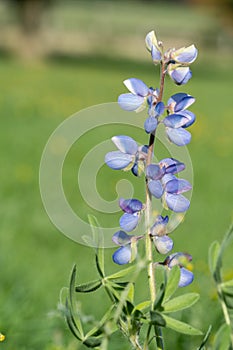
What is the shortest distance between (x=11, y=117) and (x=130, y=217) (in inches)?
316

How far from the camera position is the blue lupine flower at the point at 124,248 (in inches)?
53.4

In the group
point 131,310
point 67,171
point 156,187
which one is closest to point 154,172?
point 156,187

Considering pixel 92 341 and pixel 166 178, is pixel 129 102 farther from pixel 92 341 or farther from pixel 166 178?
pixel 92 341

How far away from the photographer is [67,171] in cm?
674

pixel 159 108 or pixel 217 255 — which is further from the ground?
pixel 159 108

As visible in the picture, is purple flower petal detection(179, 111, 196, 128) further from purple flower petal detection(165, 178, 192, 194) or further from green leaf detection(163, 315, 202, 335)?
green leaf detection(163, 315, 202, 335)

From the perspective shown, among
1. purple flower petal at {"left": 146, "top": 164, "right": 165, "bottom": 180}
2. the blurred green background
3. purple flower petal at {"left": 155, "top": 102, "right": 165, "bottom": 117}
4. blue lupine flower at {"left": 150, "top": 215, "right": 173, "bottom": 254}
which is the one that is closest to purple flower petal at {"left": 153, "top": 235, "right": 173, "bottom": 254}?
blue lupine flower at {"left": 150, "top": 215, "right": 173, "bottom": 254}

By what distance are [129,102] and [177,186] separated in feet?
0.52

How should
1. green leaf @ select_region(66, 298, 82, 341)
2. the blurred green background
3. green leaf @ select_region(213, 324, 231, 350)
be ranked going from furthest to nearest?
the blurred green background → green leaf @ select_region(66, 298, 82, 341) → green leaf @ select_region(213, 324, 231, 350)

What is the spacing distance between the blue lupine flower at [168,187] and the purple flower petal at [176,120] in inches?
2.8

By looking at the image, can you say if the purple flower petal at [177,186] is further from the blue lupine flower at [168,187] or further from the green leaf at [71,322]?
the green leaf at [71,322]

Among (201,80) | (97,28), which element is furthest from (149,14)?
(201,80)

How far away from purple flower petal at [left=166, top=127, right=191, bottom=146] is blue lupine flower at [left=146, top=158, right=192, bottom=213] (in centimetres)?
5

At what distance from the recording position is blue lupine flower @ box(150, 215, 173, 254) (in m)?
1.37
